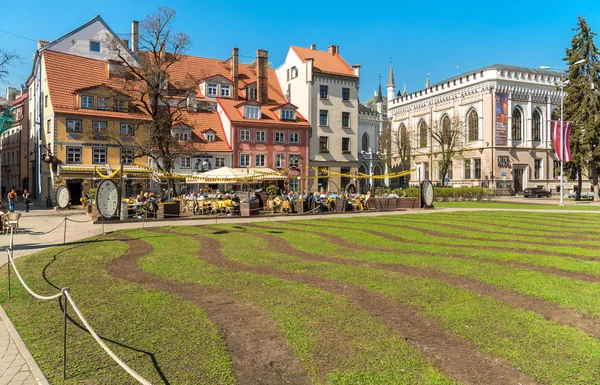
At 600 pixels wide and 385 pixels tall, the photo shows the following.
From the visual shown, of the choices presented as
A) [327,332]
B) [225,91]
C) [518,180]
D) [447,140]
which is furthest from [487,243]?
[518,180]

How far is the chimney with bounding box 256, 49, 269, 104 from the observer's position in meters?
49.7

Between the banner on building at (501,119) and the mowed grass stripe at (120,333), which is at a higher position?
the banner on building at (501,119)

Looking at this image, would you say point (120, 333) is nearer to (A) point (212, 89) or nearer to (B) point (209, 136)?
(B) point (209, 136)

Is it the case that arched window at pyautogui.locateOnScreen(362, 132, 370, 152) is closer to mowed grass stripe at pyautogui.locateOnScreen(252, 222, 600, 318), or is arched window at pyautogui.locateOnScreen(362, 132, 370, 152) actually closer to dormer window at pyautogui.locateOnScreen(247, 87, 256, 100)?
dormer window at pyautogui.locateOnScreen(247, 87, 256, 100)

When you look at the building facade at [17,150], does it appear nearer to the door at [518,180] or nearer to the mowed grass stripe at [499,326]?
the mowed grass stripe at [499,326]

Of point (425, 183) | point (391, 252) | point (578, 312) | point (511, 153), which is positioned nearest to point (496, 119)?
point (511, 153)

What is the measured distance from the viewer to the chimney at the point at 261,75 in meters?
49.7

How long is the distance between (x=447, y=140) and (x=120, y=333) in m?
Result: 60.2

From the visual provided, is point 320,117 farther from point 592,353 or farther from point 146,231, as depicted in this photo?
point 592,353

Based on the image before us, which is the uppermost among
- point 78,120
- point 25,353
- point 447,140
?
point 447,140

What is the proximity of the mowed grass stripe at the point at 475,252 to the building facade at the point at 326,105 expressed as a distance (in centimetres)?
3390

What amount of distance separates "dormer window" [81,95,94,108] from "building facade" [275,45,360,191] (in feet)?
76.2

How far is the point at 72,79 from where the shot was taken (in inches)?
1586

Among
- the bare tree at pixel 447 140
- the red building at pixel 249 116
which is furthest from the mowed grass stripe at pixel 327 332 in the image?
the bare tree at pixel 447 140
